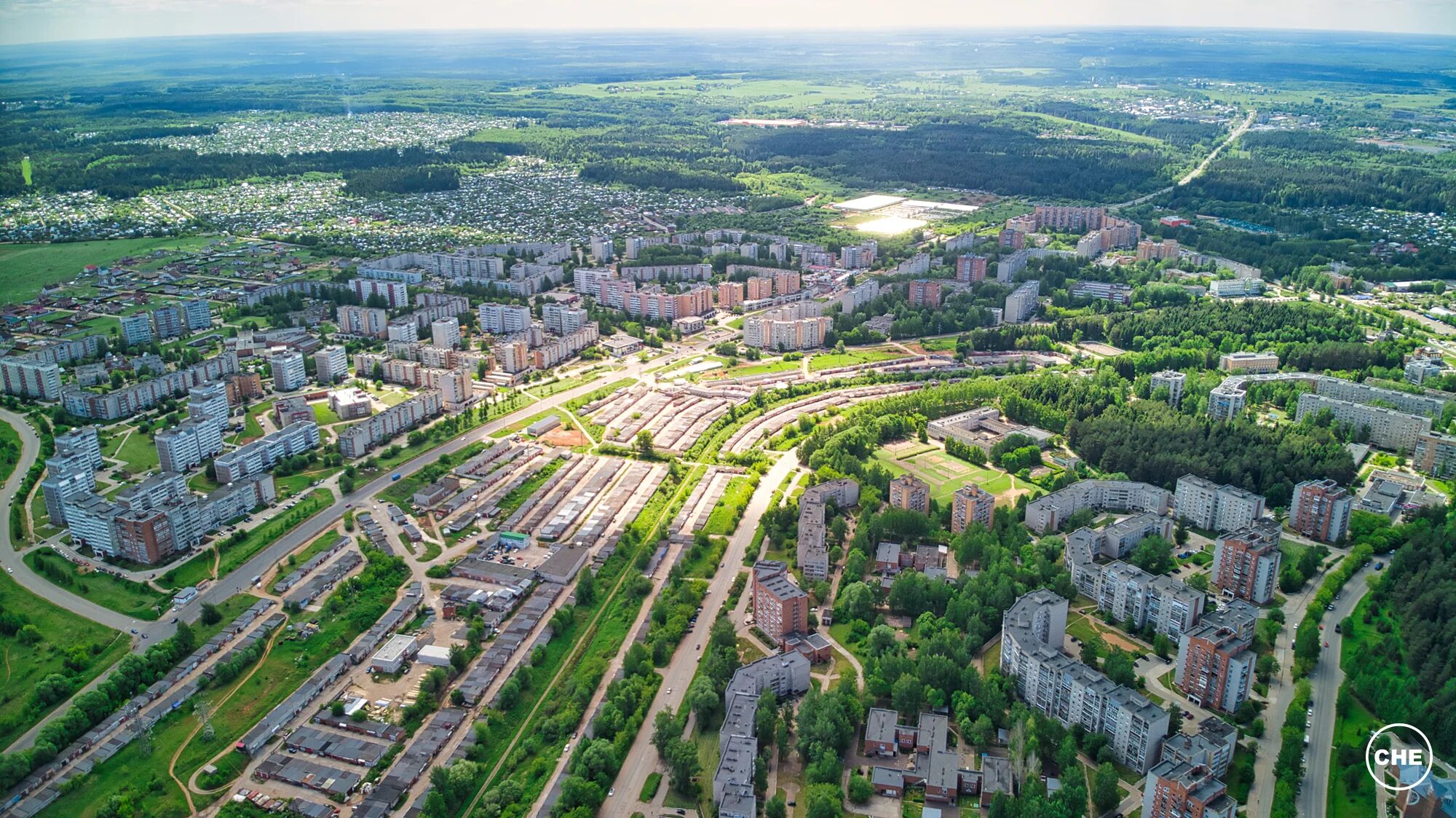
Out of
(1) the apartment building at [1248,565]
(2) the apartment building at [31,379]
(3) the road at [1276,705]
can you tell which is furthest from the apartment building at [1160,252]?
(2) the apartment building at [31,379]

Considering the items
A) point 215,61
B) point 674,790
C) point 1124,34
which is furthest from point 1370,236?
point 1124,34

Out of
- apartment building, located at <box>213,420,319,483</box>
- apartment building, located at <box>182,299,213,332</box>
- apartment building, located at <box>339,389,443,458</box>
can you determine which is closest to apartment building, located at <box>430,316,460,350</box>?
apartment building, located at <box>339,389,443,458</box>

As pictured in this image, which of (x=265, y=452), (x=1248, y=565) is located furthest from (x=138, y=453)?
(x=1248, y=565)

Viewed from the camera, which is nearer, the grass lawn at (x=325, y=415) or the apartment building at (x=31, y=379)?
the grass lawn at (x=325, y=415)

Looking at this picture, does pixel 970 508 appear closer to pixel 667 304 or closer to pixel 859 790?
pixel 859 790

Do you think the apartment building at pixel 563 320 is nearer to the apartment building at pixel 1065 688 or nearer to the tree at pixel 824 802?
the apartment building at pixel 1065 688

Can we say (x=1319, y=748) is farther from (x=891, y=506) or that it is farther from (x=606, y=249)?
(x=606, y=249)
